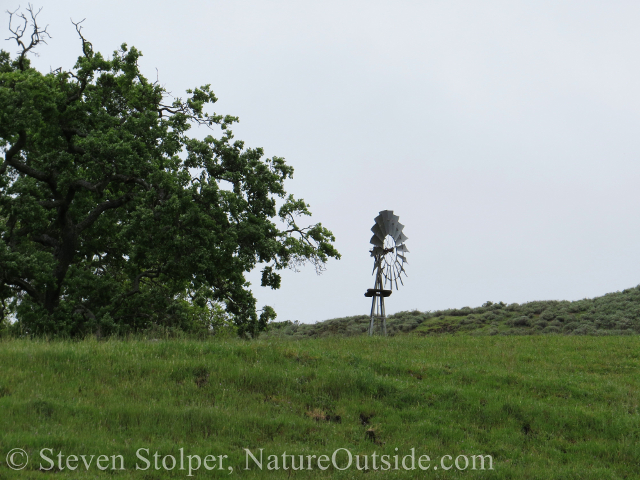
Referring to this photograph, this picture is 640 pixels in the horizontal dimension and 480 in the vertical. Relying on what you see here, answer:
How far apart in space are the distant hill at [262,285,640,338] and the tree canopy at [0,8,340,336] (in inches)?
417

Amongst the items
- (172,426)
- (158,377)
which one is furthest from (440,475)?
(158,377)

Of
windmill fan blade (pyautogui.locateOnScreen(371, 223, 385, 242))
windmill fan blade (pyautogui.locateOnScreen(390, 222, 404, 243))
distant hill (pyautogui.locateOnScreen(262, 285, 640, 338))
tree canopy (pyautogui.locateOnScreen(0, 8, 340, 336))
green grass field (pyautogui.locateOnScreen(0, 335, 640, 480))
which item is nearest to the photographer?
green grass field (pyautogui.locateOnScreen(0, 335, 640, 480))

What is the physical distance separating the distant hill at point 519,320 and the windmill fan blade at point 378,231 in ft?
20.0

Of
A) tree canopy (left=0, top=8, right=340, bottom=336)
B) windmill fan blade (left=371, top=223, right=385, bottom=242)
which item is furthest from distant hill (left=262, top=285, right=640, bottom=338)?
tree canopy (left=0, top=8, right=340, bottom=336)

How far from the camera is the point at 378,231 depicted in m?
26.9

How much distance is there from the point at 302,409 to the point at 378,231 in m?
16.3

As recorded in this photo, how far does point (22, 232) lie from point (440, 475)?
18123 mm

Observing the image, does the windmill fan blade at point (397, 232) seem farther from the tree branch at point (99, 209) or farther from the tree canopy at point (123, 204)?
the tree branch at point (99, 209)

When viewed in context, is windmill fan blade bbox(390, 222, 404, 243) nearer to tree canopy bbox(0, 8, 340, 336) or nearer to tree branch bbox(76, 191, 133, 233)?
tree canopy bbox(0, 8, 340, 336)

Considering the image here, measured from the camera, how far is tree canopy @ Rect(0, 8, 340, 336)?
1825 centimetres

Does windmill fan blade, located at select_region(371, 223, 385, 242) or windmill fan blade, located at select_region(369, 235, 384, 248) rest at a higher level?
windmill fan blade, located at select_region(371, 223, 385, 242)

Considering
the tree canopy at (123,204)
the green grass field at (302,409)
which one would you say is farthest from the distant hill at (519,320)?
the green grass field at (302,409)

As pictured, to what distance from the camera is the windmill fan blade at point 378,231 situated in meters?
26.8

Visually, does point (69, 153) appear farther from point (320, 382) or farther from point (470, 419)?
point (470, 419)
